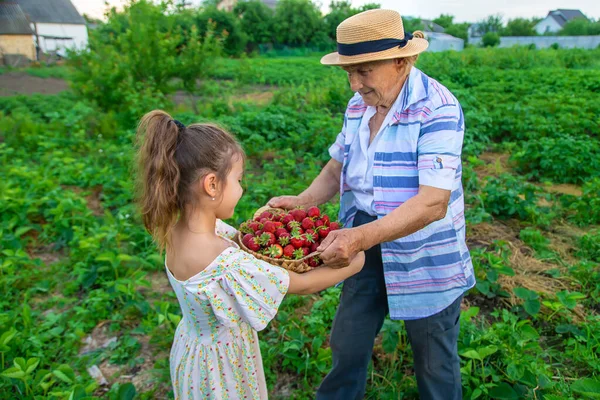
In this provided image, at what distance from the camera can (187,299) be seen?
175cm

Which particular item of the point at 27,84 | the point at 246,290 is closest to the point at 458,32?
the point at 27,84

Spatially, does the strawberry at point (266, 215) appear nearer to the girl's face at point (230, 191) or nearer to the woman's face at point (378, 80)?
the girl's face at point (230, 191)

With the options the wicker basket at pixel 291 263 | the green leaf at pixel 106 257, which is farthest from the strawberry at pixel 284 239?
the green leaf at pixel 106 257

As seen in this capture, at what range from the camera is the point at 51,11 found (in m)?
39.4

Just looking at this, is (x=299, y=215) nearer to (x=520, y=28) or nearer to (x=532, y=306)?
(x=532, y=306)

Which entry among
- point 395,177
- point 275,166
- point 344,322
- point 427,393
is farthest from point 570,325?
point 275,166

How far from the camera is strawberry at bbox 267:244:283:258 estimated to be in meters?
1.79

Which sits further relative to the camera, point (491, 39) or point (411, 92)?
point (491, 39)

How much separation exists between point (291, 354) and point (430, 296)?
45.6 inches

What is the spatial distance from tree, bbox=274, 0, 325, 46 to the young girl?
42.1 metres

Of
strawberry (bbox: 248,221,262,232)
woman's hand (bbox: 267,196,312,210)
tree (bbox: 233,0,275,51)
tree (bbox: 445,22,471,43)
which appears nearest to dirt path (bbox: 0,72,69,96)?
woman's hand (bbox: 267,196,312,210)

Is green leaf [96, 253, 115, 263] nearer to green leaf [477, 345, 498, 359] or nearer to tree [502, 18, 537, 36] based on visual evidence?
green leaf [477, 345, 498, 359]

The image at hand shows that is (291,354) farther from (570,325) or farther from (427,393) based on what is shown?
(570,325)

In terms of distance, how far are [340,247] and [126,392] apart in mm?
1588
